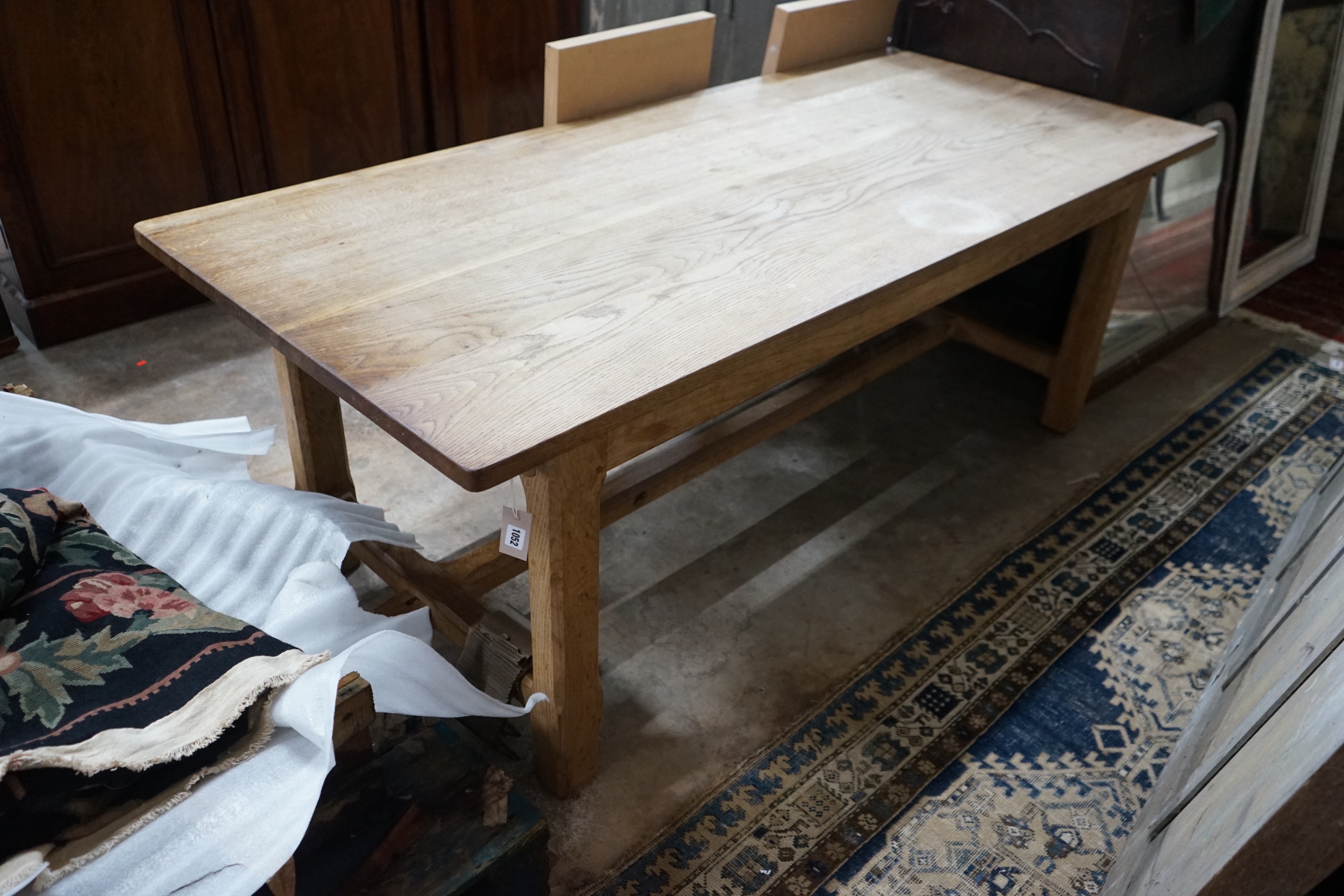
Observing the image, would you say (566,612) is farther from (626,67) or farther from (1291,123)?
(1291,123)

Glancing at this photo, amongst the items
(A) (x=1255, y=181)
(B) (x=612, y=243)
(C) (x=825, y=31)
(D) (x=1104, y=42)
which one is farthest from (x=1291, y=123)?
(B) (x=612, y=243)

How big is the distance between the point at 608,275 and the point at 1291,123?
312 centimetres

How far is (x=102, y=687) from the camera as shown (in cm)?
133

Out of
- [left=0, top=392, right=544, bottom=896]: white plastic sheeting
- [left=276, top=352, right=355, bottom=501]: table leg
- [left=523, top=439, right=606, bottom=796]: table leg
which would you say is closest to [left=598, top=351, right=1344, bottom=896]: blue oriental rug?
[left=523, top=439, right=606, bottom=796]: table leg

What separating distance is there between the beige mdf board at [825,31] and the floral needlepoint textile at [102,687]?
1.88m

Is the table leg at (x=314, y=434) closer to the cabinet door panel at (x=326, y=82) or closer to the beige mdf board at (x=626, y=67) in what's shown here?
the beige mdf board at (x=626, y=67)

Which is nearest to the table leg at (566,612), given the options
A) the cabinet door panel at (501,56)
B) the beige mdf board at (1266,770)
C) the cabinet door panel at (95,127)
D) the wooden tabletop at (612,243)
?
the wooden tabletop at (612,243)

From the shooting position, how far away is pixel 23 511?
1529 millimetres

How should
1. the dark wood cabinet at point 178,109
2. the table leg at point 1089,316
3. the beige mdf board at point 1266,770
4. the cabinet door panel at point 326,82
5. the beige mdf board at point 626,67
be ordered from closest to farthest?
the beige mdf board at point 1266,770
the beige mdf board at point 626,67
the table leg at point 1089,316
the dark wood cabinet at point 178,109
the cabinet door panel at point 326,82

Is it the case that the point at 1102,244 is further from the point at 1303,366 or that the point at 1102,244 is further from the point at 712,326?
the point at 712,326

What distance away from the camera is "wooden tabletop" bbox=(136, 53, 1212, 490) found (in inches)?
55.3

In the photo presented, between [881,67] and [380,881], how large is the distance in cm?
228

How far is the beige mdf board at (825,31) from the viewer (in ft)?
8.59

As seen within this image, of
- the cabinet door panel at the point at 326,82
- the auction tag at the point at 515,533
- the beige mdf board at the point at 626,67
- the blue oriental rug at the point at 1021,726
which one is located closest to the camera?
the auction tag at the point at 515,533
